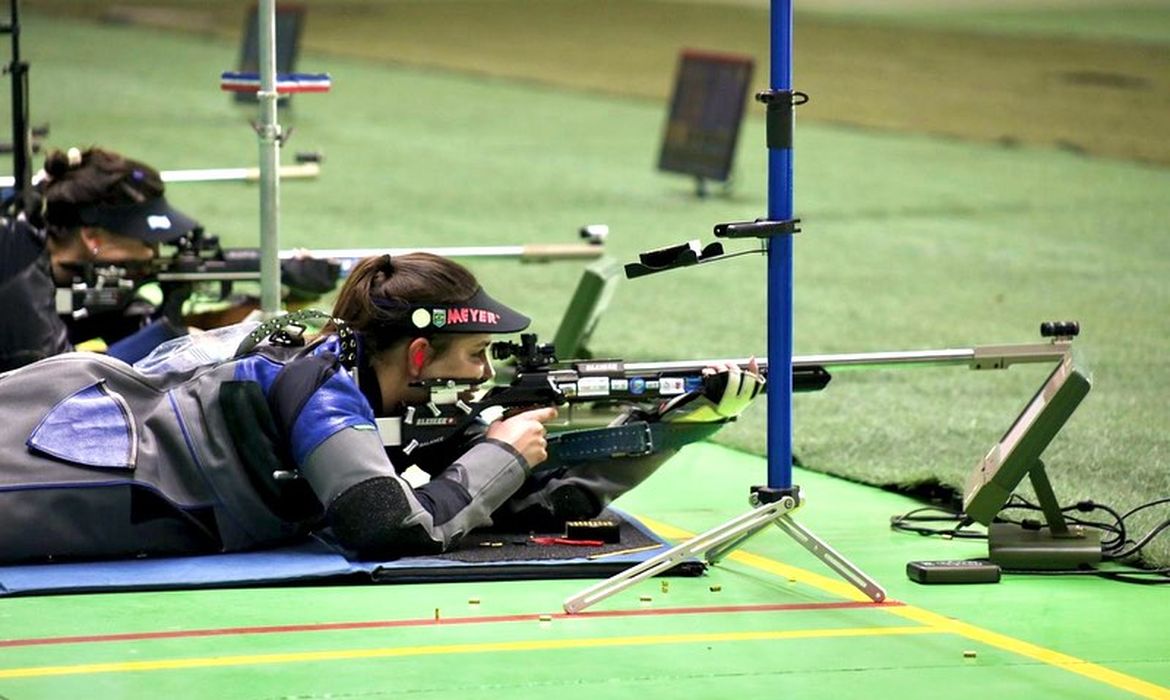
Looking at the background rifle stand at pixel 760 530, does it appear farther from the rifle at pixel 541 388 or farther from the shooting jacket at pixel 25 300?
the shooting jacket at pixel 25 300

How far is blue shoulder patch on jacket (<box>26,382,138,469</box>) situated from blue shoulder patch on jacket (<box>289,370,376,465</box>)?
18.5 inches

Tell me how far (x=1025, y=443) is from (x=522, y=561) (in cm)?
142

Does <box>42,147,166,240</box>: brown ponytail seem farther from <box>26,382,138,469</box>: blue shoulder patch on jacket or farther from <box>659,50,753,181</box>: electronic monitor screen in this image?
<box>659,50,753,181</box>: electronic monitor screen

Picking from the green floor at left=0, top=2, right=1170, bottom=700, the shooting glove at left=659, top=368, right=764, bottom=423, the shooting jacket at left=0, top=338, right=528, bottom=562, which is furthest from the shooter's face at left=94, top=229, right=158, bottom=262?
the shooting glove at left=659, top=368, right=764, bottom=423

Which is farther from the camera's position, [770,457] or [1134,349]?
[1134,349]

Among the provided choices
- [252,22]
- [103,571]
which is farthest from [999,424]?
[252,22]

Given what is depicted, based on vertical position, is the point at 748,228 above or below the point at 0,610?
above

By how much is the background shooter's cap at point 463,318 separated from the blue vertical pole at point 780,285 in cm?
76

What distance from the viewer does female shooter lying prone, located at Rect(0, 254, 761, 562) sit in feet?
18.4

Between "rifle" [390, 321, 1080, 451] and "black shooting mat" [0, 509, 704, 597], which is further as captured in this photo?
"rifle" [390, 321, 1080, 451]

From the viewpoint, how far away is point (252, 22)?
2148cm

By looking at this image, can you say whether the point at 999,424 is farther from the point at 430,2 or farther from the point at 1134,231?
the point at 430,2

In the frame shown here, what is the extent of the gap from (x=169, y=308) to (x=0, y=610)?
11.2 feet

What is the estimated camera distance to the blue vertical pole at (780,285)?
17.7ft
